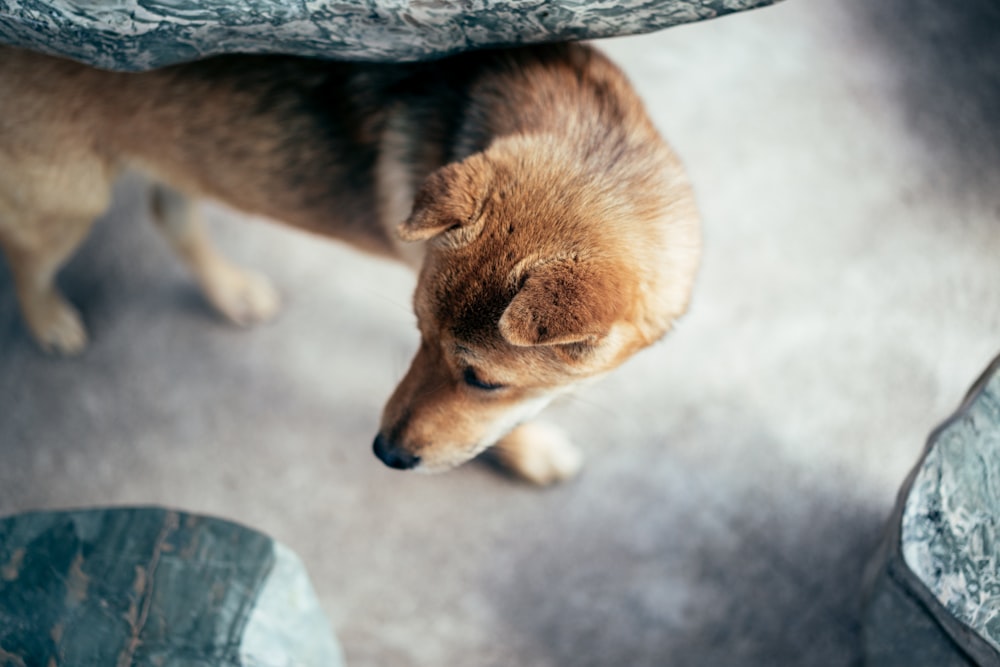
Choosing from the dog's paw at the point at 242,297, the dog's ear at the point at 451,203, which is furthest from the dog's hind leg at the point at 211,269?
the dog's ear at the point at 451,203

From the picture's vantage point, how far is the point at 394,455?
2006 millimetres

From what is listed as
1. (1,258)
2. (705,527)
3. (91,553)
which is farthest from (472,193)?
(1,258)

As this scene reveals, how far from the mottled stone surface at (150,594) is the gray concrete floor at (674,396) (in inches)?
26.7

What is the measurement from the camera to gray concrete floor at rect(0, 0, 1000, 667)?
2.64 m

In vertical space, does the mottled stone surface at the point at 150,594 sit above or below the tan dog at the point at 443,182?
below

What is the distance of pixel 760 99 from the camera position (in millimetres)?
3365

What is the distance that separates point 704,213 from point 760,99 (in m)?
0.61

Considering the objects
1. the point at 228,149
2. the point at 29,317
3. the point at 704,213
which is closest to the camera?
the point at 228,149

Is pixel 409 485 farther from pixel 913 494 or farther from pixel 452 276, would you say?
pixel 913 494

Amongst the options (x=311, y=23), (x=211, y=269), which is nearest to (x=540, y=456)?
(x=211, y=269)

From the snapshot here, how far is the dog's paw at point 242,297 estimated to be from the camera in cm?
300

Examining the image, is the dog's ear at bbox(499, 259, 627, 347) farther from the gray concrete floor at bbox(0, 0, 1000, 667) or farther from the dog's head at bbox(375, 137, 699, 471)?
the gray concrete floor at bbox(0, 0, 1000, 667)

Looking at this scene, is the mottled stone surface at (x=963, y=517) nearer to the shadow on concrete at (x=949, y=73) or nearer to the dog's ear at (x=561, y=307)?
the dog's ear at (x=561, y=307)

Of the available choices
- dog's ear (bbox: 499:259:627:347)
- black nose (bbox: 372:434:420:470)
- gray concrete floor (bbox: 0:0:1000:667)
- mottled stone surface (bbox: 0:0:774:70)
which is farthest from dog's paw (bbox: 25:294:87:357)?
dog's ear (bbox: 499:259:627:347)
